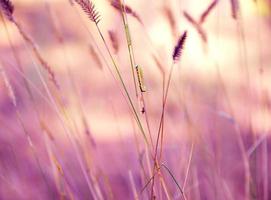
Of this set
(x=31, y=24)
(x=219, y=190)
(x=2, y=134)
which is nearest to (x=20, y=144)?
(x=2, y=134)

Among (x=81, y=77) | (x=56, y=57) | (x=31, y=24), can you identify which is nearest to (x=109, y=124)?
(x=81, y=77)

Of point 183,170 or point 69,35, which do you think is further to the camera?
point 69,35

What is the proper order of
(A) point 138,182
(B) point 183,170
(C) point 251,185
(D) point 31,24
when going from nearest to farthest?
1. (C) point 251,185
2. (B) point 183,170
3. (A) point 138,182
4. (D) point 31,24

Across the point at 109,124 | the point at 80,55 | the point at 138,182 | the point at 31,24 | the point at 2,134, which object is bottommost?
the point at 138,182

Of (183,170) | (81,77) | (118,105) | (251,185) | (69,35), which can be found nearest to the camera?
(251,185)

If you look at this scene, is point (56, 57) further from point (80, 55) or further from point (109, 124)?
point (109, 124)

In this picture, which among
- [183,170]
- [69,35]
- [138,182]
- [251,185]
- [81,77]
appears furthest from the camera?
[69,35]

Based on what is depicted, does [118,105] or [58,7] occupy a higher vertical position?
[58,7]

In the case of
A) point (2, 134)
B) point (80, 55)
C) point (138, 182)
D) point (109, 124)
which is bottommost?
point (138, 182)

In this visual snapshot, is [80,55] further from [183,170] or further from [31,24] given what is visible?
[183,170]
